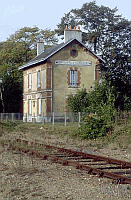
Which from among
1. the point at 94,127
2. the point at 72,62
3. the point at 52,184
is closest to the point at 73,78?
the point at 72,62

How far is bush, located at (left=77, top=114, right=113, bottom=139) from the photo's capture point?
19719mm

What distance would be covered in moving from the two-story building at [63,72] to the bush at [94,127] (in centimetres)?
1892

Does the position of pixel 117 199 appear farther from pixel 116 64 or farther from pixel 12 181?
pixel 116 64

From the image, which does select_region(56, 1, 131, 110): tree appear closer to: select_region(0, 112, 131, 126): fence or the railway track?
select_region(0, 112, 131, 126): fence

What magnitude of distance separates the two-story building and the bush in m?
18.9

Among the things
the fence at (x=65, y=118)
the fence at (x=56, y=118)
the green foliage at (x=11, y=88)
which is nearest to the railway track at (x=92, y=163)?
the fence at (x=65, y=118)

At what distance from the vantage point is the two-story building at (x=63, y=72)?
131 feet

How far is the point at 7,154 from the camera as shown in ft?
44.3

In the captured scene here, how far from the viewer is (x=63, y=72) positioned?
134ft

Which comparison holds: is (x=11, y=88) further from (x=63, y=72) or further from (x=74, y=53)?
(x=74, y=53)

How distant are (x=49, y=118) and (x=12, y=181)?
27260 mm

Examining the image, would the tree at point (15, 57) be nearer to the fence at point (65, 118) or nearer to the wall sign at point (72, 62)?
the fence at point (65, 118)

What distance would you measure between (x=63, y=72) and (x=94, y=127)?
A: 21469mm

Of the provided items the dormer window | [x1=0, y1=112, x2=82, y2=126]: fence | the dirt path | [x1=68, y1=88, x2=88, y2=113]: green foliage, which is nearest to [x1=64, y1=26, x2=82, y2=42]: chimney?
the dormer window
